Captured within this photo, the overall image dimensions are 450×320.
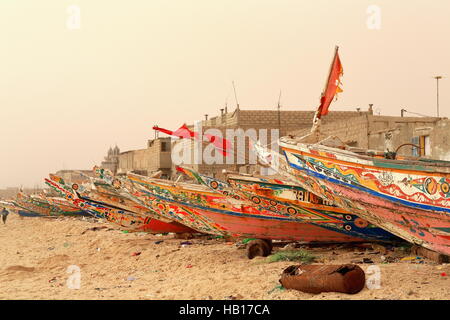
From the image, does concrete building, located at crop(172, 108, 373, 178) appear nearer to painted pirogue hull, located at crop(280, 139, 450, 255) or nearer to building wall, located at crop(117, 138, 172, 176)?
building wall, located at crop(117, 138, 172, 176)

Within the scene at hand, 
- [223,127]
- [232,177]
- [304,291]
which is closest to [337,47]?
[232,177]

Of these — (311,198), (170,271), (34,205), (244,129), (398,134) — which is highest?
(244,129)

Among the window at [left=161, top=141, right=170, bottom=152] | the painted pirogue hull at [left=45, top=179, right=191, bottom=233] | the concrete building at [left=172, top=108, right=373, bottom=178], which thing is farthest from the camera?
the window at [left=161, top=141, right=170, bottom=152]

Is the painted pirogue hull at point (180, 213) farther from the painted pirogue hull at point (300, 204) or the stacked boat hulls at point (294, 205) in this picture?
the painted pirogue hull at point (300, 204)

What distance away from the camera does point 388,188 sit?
632 centimetres

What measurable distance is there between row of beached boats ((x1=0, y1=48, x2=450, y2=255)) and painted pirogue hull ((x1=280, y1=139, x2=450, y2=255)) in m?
0.01

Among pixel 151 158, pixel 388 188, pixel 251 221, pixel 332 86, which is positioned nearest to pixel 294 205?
pixel 251 221

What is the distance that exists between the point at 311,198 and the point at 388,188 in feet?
10.2

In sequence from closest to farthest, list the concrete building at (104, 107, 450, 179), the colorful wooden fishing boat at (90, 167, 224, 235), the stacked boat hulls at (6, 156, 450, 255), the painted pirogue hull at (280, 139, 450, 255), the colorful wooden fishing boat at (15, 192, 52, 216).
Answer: the painted pirogue hull at (280, 139, 450, 255)
the stacked boat hulls at (6, 156, 450, 255)
the colorful wooden fishing boat at (90, 167, 224, 235)
the concrete building at (104, 107, 450, 179)
the colorful wooden fishing boat at (15, 192, 52, 216)

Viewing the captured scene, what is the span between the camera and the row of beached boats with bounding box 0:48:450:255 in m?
6.06

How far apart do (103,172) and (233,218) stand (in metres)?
5.02

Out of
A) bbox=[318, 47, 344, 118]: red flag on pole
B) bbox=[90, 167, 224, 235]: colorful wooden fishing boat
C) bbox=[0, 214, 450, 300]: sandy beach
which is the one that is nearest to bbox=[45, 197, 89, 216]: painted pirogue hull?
bbox=[0, 214, 450, 300]: sandy beach

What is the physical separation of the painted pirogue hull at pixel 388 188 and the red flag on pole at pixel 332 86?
0.85 m

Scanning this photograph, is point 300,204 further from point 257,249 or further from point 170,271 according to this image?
point 170,271
